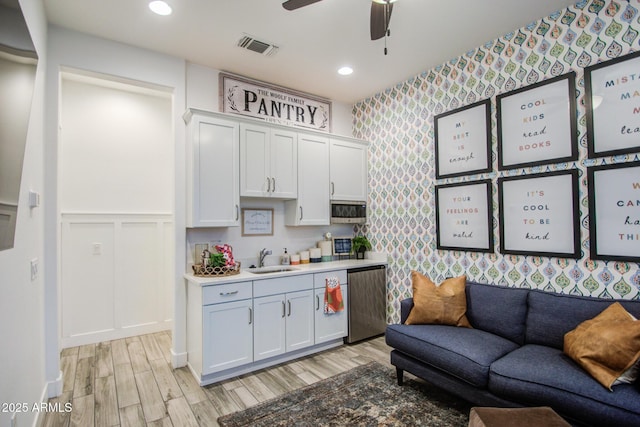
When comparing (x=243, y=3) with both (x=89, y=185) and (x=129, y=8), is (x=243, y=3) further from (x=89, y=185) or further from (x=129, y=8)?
(x=89, y=185)

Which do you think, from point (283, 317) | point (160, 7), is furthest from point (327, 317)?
point (160, 7)

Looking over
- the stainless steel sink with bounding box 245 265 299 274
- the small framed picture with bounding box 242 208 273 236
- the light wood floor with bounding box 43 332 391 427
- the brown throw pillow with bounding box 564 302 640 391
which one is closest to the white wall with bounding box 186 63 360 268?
the small framed picture with bounding box 242 208 273 236

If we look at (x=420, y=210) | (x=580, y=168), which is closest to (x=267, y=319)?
(x=420, y=210)

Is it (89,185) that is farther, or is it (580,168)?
(89,185)

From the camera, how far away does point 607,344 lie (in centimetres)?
181

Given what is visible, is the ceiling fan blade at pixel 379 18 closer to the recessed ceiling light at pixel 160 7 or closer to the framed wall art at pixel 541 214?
the recessed ceiling light at pixel 160 7

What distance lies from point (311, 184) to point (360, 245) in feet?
3.36

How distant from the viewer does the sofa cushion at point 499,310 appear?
8.30 ft

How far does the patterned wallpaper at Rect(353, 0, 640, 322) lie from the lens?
2.34 metres

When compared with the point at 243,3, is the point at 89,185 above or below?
below

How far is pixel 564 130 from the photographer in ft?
8.27

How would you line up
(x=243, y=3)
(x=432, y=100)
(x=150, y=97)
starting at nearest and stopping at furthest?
1. (x=243, y=3)
2. (x=432, y=100)
3. (x=150, y=97)

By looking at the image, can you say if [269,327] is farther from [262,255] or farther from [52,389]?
[52,389]

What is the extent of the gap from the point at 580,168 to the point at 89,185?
4.83 m
